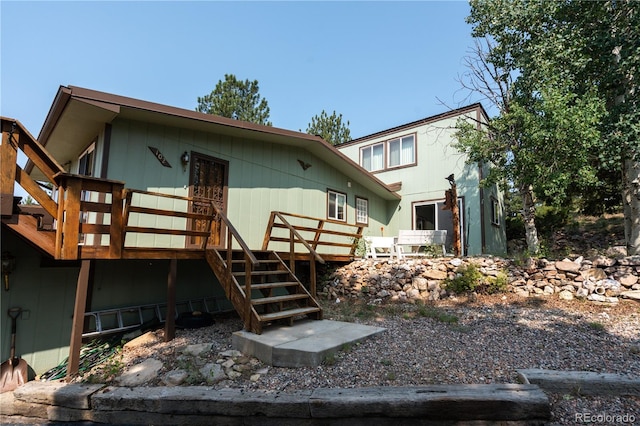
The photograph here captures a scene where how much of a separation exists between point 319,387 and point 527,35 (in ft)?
31.7

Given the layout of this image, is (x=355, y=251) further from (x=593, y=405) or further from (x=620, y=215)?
(x=620, y=215)

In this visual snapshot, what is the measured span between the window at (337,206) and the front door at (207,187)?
369 cm

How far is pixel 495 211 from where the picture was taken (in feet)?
39.5

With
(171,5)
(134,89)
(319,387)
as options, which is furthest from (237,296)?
(134,89)

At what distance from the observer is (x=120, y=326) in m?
5.51

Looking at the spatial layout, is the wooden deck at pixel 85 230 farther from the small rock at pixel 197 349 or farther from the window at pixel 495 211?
the window at pixel 495 211

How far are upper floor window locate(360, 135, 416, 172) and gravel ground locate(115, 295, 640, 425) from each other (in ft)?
23.1

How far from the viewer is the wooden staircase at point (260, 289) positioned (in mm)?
4574

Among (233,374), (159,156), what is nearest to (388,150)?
(159,156)

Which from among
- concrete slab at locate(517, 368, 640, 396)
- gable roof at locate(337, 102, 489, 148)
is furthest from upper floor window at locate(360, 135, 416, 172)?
concrete slab at locate(517, 368, 640, 396)

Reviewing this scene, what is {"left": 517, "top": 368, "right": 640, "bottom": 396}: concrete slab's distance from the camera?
289 cm

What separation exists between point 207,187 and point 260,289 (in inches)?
108

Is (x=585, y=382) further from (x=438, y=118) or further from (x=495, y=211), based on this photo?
(x=495, y=211)

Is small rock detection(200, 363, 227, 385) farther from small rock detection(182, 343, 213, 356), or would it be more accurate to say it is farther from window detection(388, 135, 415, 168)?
window detection(388, 135, 415, 168)
